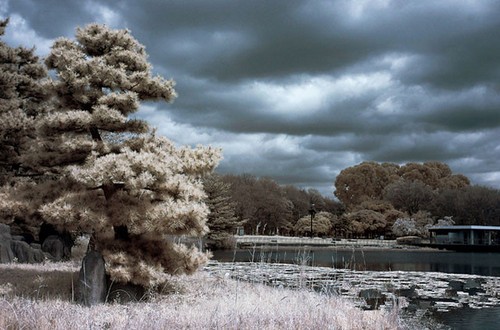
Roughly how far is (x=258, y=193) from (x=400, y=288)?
38436 mm

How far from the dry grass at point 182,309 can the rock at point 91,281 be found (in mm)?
249

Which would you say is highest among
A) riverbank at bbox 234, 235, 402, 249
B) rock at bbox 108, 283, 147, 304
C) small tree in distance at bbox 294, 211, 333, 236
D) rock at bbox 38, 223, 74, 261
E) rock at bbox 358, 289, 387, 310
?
small tree in distance at bbox 294, 211, 333, 236

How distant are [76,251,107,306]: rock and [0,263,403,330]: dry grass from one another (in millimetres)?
249

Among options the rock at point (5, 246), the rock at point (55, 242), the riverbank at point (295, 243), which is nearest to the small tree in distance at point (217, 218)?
the riverbank at point (295, 243)

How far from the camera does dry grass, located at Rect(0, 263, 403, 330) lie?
592 cm

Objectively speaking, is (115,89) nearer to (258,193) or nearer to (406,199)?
(258,193)

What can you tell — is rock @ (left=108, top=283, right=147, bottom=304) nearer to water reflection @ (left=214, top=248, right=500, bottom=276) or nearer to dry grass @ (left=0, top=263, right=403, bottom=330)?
dry grass @ (left=0, top=263, right=403, bottom=330)

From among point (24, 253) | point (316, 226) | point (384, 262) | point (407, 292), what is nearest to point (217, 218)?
point (384, 262)

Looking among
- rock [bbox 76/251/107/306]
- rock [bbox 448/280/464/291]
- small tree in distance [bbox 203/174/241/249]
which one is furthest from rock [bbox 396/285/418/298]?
small tree in distance [bbox 203/174/241/249]

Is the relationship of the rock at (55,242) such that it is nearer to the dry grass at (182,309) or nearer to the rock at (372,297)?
the dry grass at (182,309)

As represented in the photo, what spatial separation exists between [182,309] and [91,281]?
1590 millimetres

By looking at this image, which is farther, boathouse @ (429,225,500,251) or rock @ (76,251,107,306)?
boathouse @ (429,225,500,251)

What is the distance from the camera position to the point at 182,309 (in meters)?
7.82

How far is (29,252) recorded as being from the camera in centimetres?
1332
